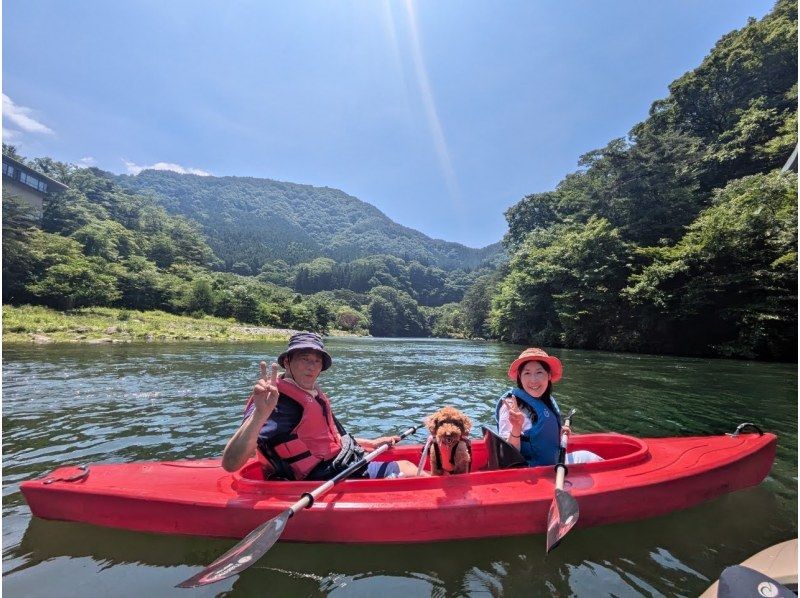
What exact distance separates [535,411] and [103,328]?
2969 centimetres

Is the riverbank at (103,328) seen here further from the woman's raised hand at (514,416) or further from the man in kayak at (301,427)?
the woman's raised hand at (514,416)

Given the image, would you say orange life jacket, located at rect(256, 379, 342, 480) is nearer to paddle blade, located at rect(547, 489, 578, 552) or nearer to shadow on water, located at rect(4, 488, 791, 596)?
shadow on water, located at rect(4, 488, 791, 596)

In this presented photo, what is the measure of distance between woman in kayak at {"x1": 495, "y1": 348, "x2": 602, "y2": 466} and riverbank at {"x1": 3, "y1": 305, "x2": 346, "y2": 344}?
24384mm

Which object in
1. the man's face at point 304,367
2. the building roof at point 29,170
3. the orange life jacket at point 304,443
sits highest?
the building roof at point 29,170

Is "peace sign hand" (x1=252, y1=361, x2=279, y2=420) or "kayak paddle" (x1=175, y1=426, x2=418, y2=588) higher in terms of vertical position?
"peace sign hand" (x1=252, y1=361, x2=279, y2=420)

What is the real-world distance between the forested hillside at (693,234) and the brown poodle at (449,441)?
1995 cm

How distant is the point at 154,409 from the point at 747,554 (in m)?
9.35

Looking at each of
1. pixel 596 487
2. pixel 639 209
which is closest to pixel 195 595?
pixel 596 487

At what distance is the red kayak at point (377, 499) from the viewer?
11.0 feet

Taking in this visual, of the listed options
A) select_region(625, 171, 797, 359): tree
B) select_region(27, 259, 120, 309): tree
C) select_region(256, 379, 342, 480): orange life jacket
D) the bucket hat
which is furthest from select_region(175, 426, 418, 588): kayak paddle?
select_region(27, 259, 120, 309): tree

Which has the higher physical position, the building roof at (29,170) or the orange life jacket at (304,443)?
the building roof at (29,170)

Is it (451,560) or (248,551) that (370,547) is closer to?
(451,560)

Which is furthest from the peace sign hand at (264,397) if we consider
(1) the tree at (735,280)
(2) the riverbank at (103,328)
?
(2) the riverbank at (103,328)

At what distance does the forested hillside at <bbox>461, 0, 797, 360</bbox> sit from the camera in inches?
734
